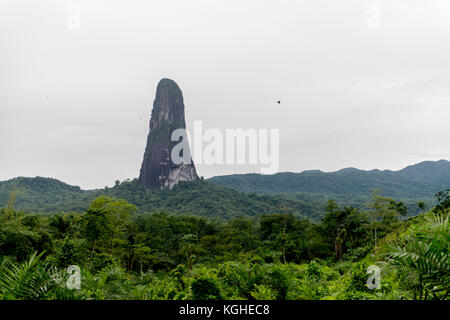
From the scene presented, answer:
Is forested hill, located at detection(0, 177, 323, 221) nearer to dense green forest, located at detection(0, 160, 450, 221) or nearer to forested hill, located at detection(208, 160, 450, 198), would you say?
dense green forest, located at detection(0, 160, 450, 221)

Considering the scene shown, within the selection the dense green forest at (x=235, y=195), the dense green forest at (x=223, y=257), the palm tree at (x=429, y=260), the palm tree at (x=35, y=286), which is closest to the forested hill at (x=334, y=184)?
the dense green forest at (x=235, y=195)

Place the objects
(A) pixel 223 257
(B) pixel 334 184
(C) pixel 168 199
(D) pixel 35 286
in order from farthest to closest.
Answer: (B) pixel 334 184 → (C) pixel 168 199 → (A) pixel 223 257 → (D) pixel 35 286

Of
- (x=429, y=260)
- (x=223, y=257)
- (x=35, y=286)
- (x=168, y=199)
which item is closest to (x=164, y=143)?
(x=168, y=199)

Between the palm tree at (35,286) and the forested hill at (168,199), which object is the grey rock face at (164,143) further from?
the palm tree at (35,286)

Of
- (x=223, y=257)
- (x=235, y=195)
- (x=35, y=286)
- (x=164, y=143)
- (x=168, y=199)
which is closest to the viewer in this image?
(x=35, y=286)

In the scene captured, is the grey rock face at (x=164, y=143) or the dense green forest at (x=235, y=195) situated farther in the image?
the grey rock face at (x=164, y=143)

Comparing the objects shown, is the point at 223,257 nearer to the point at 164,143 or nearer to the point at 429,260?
the point at 429,260

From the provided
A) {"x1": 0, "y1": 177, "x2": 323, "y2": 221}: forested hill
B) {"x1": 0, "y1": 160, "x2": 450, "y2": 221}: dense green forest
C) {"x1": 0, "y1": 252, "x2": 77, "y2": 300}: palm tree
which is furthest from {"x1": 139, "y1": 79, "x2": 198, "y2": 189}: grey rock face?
{"x1": 0, "y1": 252, "x2": 77, "y2": 300}: palm tree
